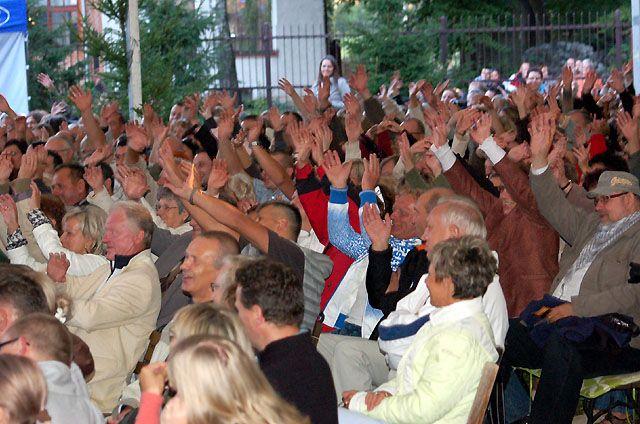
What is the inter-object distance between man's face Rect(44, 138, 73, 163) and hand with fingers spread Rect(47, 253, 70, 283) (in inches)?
169

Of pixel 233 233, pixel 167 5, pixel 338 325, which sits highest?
pixel 167 5

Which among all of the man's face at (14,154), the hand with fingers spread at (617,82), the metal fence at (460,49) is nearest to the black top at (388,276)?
the man's face at (14,154)

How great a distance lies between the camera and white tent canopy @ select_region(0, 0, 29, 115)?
13.3 metres

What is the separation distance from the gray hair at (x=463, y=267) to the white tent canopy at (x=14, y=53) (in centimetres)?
→ 910

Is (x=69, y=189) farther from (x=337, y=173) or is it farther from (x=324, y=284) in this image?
(x=324, y=284)

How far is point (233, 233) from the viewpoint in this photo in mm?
6754

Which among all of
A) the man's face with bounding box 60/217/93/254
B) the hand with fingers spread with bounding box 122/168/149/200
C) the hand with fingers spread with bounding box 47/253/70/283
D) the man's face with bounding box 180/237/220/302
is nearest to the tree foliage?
the hand with fingers spread with bounding box 122/168/149/200

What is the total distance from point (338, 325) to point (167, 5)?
9902 millimetres

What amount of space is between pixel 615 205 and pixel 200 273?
225 cm

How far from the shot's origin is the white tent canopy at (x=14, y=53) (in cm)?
1333

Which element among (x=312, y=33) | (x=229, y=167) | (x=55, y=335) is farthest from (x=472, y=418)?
(x=312, y=33)

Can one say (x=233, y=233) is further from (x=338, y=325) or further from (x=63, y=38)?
(x=63, y=38)

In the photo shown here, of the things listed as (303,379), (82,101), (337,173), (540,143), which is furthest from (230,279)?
(82,101)

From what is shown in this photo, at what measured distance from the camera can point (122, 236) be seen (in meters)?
6.57
